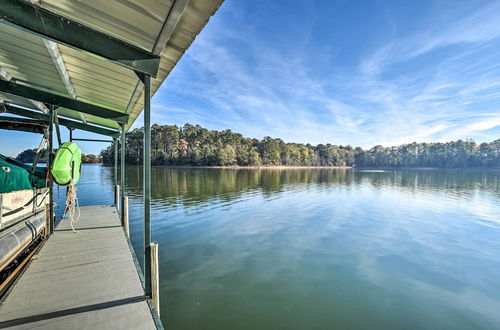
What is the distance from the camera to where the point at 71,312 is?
2.72m

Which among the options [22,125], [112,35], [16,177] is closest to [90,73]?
[112,35]

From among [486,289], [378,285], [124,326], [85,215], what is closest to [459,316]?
[378,285]

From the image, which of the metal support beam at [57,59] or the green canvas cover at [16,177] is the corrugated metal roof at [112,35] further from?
the green canvas cover at [16,177]

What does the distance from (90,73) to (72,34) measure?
6.33 ft

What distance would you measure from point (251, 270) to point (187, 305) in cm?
187

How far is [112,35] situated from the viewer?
267 centimetres

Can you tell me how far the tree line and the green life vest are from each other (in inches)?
2410

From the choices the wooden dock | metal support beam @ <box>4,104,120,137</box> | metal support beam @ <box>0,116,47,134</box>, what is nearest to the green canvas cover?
metal support beam @ <box>4,104,120,137</box>

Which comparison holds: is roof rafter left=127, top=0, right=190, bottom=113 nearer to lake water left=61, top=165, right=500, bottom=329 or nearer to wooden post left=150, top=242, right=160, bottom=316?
wooden post left=150, top=242, right=160, bottom=316

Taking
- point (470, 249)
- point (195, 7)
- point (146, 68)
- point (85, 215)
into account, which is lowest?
point (470, 249)

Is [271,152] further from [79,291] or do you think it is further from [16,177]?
[79,291]

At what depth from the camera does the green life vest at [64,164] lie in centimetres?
464

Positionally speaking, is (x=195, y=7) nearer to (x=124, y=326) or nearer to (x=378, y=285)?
(x=124, y=326)

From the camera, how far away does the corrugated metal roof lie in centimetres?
214
